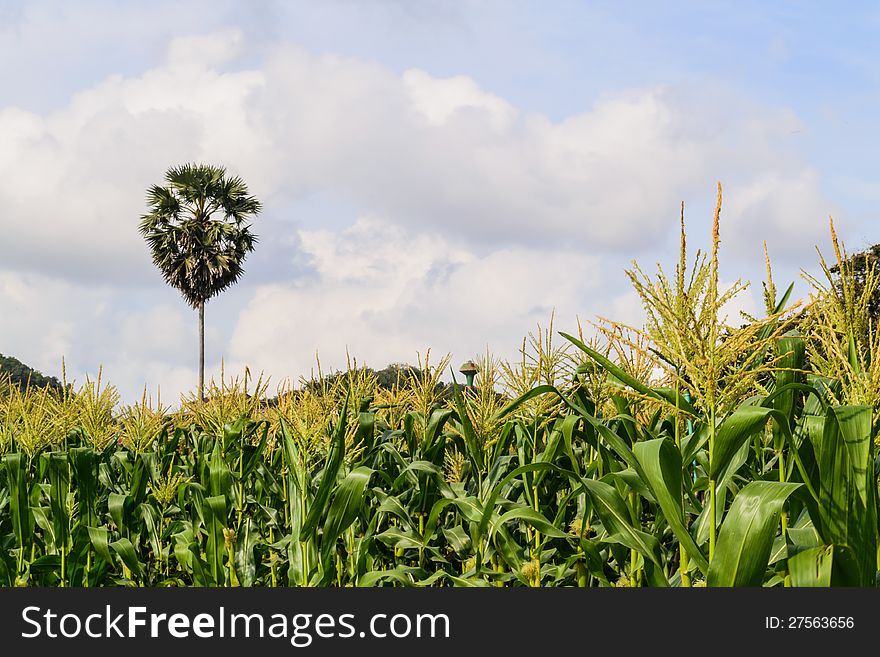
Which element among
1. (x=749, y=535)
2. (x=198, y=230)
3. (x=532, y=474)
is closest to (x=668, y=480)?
(x=749, y=535)

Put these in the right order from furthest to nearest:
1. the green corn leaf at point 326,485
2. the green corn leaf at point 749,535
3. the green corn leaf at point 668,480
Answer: the green corn leaf at point 326,485, the green corn leaf at point 668,480, the green corn leaf at point 749,535

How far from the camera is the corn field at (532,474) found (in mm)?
3100

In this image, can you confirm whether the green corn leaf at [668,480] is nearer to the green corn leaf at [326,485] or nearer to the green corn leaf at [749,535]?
the green corn leaf at [749,535]

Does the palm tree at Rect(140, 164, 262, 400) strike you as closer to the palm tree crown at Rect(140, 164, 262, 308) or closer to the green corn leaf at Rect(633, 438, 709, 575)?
the palm tree crown at Rect(140, 164, 262, 308)

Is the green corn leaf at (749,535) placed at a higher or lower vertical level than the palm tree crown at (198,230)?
lower

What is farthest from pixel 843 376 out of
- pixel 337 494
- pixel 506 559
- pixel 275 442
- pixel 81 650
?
pixel 275 442

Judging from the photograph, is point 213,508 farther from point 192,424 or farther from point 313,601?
point 192,424

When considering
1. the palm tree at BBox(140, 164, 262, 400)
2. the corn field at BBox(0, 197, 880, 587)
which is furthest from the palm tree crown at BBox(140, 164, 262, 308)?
the corn field at BBox(0, 197, 880, 587)

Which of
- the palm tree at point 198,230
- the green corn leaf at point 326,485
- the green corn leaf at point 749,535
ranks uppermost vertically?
the palm tree at point 198,230

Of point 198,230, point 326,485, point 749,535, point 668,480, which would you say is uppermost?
point 198,230

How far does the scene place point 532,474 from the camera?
486 centimetres

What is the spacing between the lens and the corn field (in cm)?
310

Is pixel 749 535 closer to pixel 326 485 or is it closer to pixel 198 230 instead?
pixel 326 485

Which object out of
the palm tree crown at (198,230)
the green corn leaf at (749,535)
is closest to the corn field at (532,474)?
the green corn leaf at (749,535)
